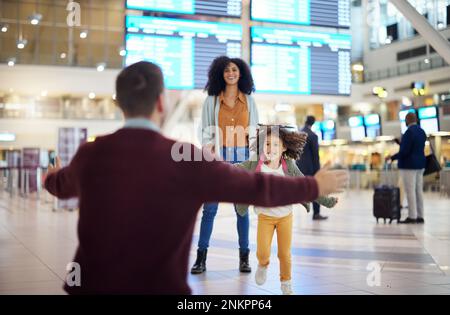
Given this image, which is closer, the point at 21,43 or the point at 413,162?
the point at 413,162

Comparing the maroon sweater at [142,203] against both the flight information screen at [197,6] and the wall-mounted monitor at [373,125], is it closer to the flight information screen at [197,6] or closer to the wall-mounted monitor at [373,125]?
the flight information screen at [197,6]

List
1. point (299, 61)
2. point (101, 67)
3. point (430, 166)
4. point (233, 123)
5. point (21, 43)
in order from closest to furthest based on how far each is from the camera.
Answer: point (233, 123)
point (299, 61)
point (430, 166)
point (21, 43)
point (101, 67)

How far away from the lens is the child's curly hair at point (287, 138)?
3.72 m

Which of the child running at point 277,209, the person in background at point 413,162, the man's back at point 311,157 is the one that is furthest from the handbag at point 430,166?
the child running at point 277,209

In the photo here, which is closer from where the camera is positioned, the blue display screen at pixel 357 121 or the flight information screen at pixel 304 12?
the flight information screen at pixel 304 12

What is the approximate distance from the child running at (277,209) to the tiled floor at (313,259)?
203mm

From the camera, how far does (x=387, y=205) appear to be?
30.6ft

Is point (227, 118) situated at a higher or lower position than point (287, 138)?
higher

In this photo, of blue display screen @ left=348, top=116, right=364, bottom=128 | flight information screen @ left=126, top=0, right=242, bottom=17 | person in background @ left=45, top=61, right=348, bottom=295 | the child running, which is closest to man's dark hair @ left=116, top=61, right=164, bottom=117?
person in background @ left=45, top=61, right=348, bottom=295

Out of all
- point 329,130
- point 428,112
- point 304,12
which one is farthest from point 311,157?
point 329,130

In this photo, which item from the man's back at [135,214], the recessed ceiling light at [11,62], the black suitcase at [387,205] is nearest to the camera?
the man's back at [135,214]

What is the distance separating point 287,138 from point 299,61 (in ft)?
14.7

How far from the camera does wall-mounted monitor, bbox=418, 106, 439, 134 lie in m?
16.8

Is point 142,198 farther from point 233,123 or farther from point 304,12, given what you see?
point 304,12
